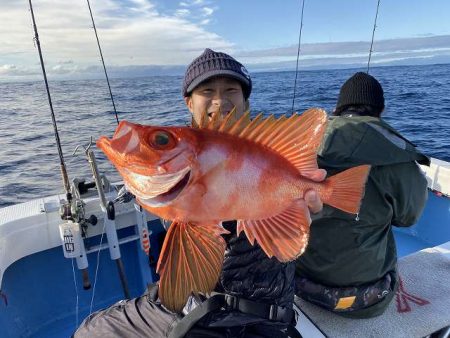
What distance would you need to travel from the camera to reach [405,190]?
6.56 feet

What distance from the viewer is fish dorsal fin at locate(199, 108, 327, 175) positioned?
1.11 metres

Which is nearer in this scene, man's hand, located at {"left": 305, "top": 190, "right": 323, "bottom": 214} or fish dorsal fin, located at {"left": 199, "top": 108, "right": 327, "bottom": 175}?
fish dorsal fin, located at {"left": 199, "top": 108, "right": 327, "bottom": 175}

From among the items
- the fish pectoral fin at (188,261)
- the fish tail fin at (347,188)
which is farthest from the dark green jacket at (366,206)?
the fish pectoral fin at (188,261)

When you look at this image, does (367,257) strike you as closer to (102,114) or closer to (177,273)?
(177,273)

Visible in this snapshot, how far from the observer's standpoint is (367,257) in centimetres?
206

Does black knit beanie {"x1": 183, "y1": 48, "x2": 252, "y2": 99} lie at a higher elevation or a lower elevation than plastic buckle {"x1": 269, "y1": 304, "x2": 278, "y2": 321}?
higher

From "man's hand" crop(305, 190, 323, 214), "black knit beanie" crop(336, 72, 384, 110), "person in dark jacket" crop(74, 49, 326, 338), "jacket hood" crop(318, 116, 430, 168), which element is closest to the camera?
"man's hand" crop(305, 190, 323, 214)

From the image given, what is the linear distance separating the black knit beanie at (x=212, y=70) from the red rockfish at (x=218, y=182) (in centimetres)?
81

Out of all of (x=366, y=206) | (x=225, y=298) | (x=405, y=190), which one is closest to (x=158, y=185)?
(x=225, y=298)

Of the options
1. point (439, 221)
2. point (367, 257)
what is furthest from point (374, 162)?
point (439, 221)

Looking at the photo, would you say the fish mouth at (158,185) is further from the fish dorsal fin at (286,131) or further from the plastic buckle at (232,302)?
the plastic buckle at (232,302)

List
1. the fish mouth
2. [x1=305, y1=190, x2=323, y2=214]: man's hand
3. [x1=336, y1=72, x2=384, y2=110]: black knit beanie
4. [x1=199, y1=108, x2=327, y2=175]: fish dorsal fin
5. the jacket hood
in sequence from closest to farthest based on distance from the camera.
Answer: the fish mouth → [x1=199, y1=108, x2=327, y2=175]: fish dorsal fin → [x1=305, y1=190, x2=323, y2=214]: man's hand → the jacket hood → [x1=336, y1=72, x2=384, y2=110]: black knit beanie

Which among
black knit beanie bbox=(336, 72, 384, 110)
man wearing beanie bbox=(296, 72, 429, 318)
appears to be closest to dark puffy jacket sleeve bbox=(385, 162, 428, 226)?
man wearing beanie bbox=(296, 72, 429, 318)

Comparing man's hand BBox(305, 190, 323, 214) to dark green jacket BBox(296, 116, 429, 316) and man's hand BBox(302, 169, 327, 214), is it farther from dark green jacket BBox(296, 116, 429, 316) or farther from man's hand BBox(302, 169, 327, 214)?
dark green jacket BBox(296, 116, 429, 316)
